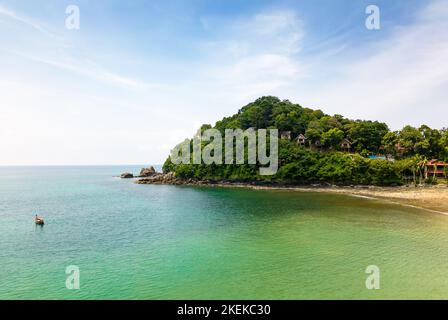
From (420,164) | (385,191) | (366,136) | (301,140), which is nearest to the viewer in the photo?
(385,191)

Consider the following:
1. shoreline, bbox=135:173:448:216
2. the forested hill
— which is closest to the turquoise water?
shoreline, bbox=135:173:448:216

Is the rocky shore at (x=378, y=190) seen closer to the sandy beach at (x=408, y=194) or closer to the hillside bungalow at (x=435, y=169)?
the sandy beach at (x=408, y=194)

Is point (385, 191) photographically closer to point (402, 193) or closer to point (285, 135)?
point (402, 193)

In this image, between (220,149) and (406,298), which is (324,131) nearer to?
(220,149)

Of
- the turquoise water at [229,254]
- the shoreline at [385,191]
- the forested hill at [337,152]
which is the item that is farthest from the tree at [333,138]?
the turquoise water at [229,254]

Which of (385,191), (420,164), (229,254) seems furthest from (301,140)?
(229,254)

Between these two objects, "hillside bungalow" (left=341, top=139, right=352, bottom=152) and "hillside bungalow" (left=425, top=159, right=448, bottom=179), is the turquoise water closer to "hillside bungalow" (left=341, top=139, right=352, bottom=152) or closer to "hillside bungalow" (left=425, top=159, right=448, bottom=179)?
"hillside bungalow" (left=425, top=159, right=448, bottom=179)

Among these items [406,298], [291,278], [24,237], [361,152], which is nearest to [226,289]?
[291,278]
